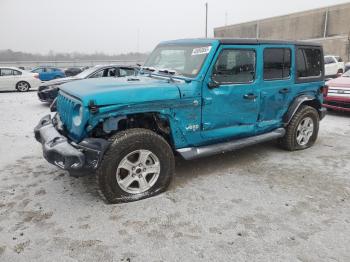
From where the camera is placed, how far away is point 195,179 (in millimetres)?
4355

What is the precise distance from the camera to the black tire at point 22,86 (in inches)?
595

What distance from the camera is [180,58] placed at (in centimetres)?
443

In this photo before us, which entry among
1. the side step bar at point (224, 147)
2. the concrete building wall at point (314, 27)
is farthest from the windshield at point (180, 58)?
the concrete building wall at point (314, 27)

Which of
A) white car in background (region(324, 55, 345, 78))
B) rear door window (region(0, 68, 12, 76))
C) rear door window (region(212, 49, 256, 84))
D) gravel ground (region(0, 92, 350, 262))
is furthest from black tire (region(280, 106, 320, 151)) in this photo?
white car in background (region(324, 55, 345, 78))

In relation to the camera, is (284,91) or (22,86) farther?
(22,86)

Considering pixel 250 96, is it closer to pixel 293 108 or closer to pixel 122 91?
pixel 293 108

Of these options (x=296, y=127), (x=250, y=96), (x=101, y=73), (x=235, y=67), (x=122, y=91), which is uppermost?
(x=235, y=67)

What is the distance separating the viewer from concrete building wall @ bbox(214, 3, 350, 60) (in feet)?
131

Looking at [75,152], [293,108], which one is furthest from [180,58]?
[293,108]

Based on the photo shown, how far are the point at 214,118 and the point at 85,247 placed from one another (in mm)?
2320

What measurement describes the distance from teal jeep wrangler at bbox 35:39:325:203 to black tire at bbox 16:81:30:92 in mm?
12316

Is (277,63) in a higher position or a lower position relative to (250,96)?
higher

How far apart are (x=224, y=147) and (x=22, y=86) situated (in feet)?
45.5

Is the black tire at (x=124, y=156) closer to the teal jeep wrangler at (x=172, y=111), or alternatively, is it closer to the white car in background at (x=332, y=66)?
the teal jeep wrangler at (x=172, y=111)
